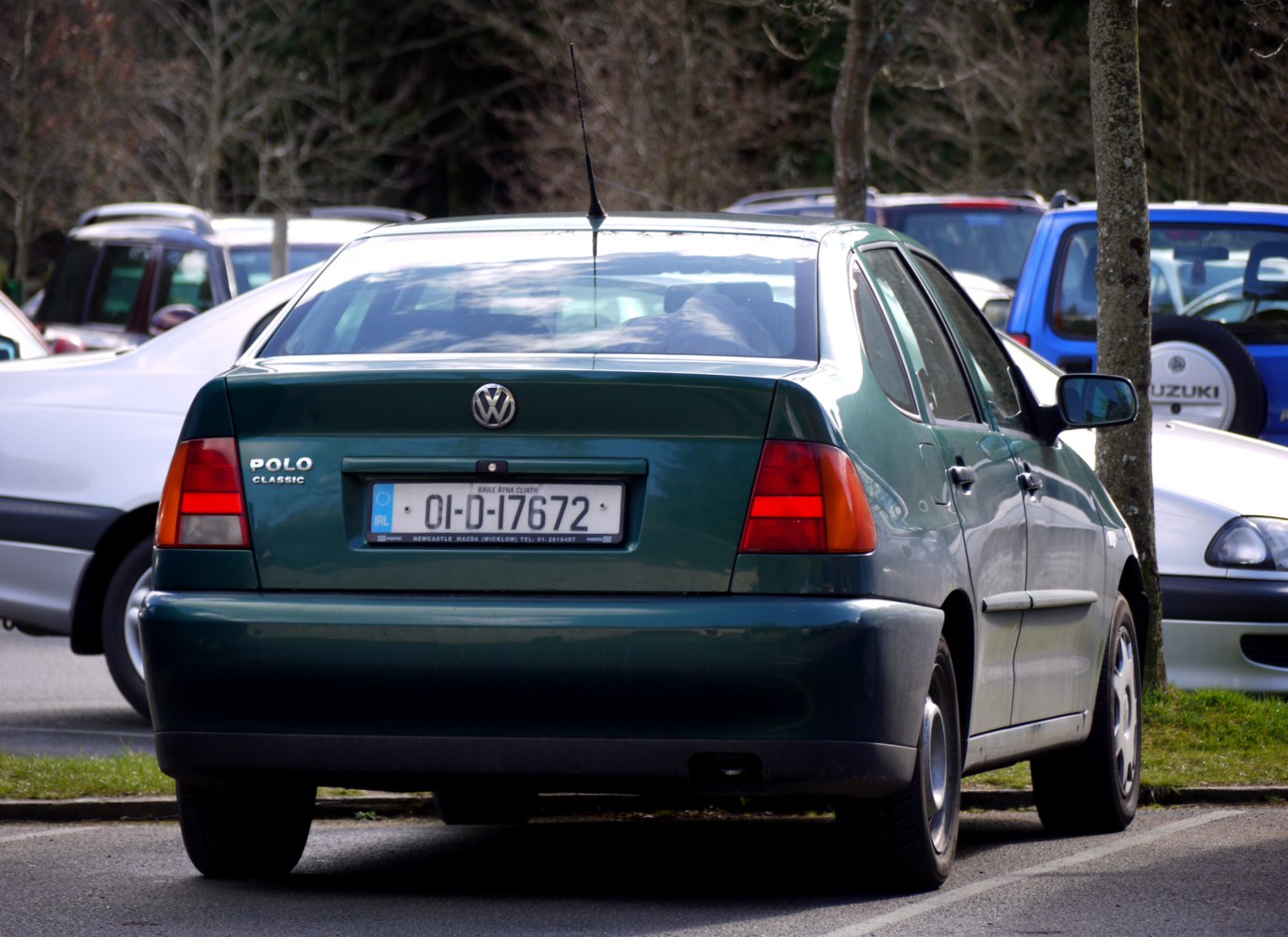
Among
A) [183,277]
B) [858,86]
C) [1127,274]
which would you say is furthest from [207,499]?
[183,277]

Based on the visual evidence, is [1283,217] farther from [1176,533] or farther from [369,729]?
[369,729]

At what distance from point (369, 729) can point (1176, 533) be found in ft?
15.0

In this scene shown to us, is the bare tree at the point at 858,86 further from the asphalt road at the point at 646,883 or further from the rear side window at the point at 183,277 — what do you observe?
the asphalt road at the point at 646,883

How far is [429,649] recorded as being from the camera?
5.12 meters

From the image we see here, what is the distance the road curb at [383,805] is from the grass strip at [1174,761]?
52 millimetres

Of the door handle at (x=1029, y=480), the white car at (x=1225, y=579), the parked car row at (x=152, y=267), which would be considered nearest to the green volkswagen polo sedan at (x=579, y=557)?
the door handle at (x=1029, y=480)

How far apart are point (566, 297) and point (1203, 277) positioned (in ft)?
24.8

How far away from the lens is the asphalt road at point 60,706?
29.6ft

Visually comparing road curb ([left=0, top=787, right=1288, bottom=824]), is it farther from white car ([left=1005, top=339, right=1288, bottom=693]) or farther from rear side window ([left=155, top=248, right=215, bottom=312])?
rear side window ([left=155, top=248, right=215, bottom=312])

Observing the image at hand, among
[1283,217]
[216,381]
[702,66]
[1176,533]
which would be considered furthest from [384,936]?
[702,66]

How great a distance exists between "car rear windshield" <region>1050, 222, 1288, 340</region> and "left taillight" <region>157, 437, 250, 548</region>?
25.8 ft

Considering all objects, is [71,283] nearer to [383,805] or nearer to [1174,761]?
[383,805]

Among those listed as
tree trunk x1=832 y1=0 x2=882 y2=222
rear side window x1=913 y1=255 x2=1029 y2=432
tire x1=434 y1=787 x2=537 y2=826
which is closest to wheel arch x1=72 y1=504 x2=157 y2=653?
tire x1=434 y1=787 x2=537 y2=826

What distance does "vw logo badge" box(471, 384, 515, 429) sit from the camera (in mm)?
5188
